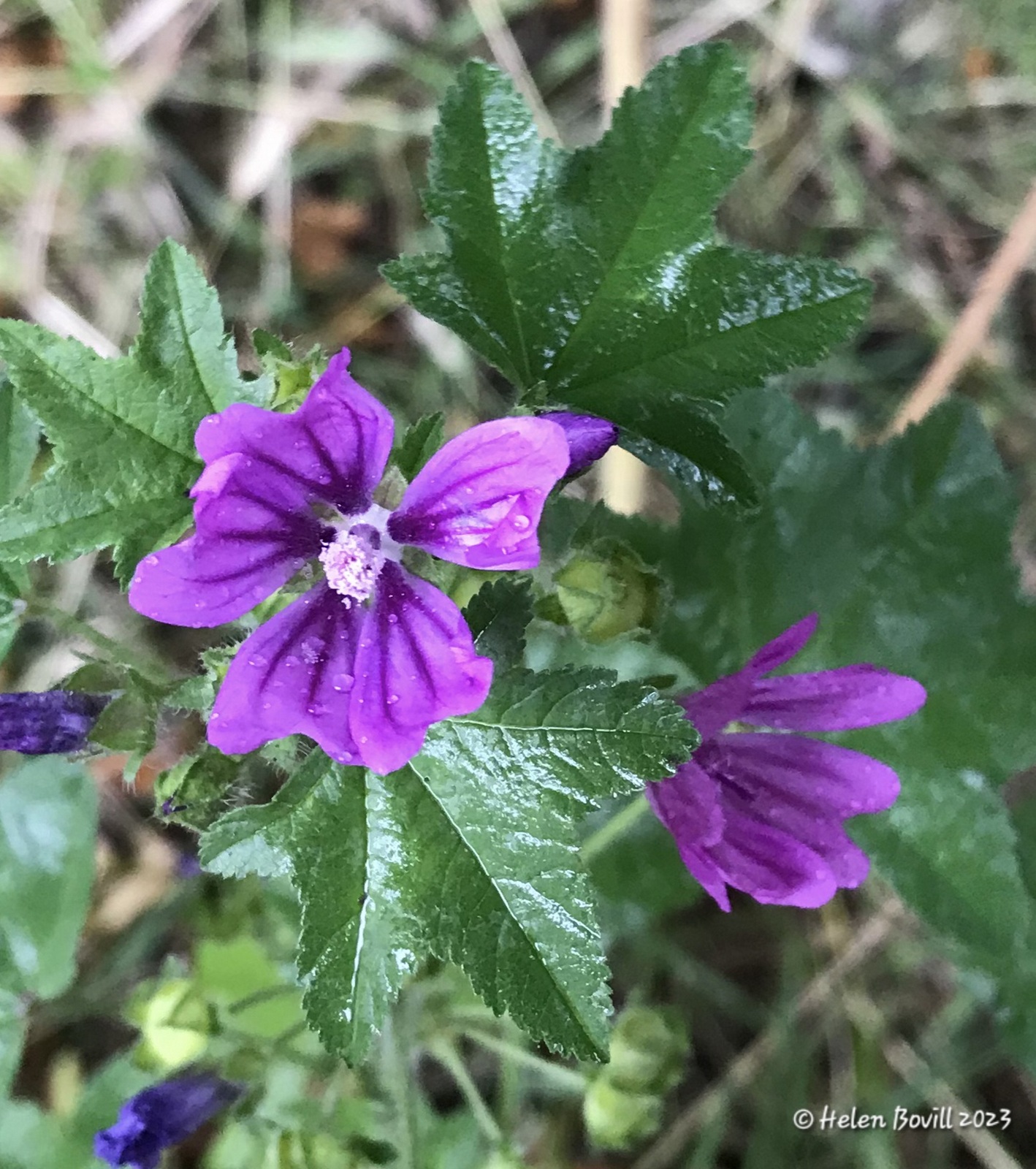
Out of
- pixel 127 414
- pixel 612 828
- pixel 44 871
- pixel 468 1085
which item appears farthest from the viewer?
pixel 44 871

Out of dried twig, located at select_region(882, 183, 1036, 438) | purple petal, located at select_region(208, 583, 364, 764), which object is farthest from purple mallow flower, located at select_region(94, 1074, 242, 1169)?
dried twig, located at select_region(882, 183, 1036, 438)

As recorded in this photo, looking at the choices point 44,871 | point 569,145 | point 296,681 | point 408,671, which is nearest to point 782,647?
point 408,671

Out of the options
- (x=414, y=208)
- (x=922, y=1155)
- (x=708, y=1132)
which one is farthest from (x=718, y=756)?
(x=414, y=208)

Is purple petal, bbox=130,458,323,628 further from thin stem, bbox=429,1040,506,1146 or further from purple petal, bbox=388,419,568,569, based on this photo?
thin stem, bbox=429,1040,506,1146

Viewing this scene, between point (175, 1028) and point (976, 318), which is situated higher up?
point (976, 318)

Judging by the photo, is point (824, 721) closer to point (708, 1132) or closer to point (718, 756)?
point (718, 756)

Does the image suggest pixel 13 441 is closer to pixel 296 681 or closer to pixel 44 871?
pixel 296 681
